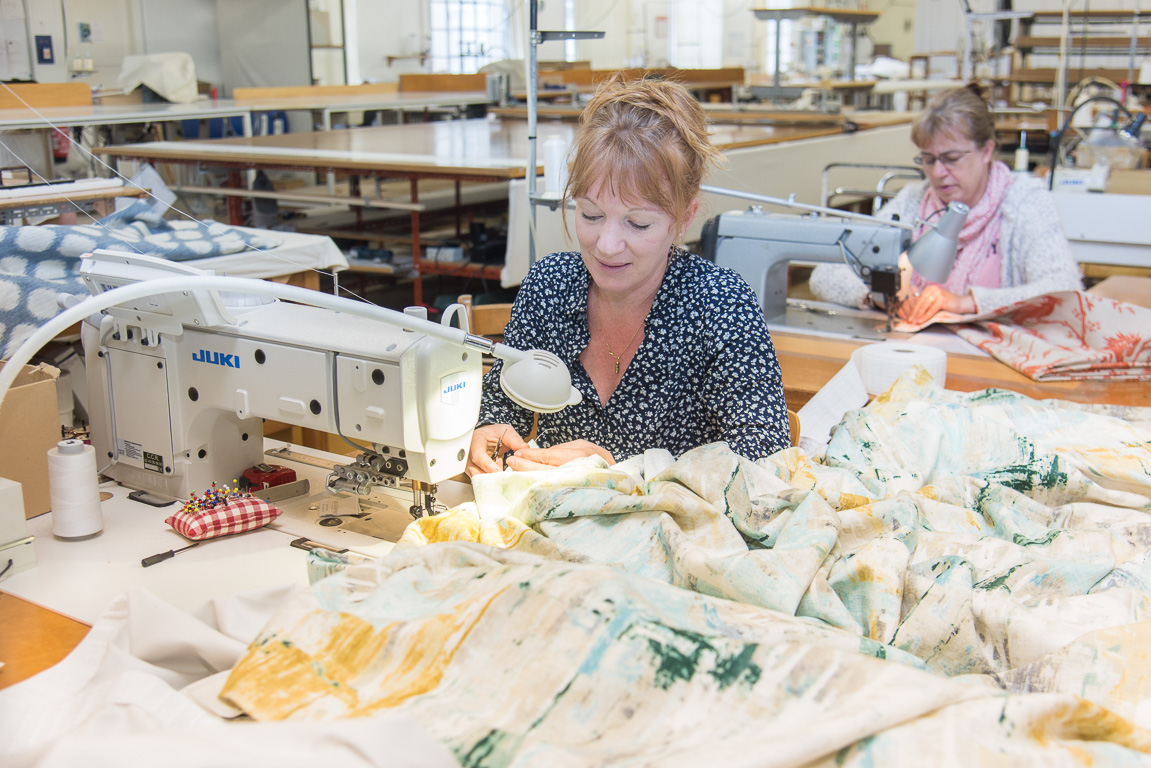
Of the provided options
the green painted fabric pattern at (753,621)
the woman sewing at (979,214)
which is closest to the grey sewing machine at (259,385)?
the green painted fabric pattern at (753,621)

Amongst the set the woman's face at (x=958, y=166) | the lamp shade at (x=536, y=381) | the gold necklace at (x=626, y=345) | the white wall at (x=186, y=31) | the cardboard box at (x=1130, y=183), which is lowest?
the gold necklace at (x=626, y=345)

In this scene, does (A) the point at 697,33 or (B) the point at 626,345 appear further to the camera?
(A) the point at 697,33

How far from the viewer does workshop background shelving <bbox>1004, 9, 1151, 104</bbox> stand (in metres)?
7.04

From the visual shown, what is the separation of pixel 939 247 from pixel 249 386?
1.61m

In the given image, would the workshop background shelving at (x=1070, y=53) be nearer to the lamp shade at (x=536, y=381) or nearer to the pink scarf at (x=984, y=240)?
the pink scarf at (x=984, y=240)

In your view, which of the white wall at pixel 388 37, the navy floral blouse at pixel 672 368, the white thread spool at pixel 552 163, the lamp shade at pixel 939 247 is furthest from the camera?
the white wall at pixel 388 37

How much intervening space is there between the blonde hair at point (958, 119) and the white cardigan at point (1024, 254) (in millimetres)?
202

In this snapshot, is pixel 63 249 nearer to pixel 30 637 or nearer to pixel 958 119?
pixel 30 637

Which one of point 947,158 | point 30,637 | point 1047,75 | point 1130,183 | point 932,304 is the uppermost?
point 1047,75

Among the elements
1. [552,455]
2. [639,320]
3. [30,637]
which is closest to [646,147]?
[639,320]

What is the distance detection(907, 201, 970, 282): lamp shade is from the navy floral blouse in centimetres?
83

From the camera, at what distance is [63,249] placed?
2131mm

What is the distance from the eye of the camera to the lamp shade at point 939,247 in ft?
7.43

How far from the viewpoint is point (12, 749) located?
81cm
